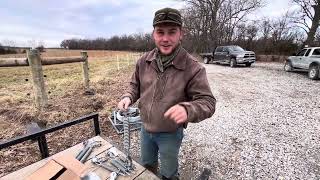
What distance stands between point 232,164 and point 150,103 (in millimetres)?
2091

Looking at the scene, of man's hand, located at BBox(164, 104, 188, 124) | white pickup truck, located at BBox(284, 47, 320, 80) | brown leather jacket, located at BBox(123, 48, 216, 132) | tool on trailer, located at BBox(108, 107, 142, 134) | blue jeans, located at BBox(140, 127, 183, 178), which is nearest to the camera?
man's hand, located at BBox(164, 104, 188, 124)

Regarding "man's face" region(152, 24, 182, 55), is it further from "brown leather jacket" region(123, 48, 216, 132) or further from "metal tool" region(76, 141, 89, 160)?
"metal tool" region(76, 141, 89, 160)

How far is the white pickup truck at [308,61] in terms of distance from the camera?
11.2 meters

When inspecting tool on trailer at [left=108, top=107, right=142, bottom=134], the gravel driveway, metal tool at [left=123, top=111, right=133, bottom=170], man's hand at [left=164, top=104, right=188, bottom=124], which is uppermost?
man's hand at [left=164, top=104, right=188, bottom=124]

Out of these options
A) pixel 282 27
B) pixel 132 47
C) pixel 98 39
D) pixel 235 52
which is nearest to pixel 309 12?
pixel 282 27

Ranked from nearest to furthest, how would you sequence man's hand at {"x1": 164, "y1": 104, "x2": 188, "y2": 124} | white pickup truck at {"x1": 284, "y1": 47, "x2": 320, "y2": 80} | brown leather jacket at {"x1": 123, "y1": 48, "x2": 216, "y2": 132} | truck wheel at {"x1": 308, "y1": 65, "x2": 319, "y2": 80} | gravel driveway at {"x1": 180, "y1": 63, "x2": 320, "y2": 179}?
man's hand at {"x1": 164, "y1": 104, "x2": 188, "y2": 124} → brown leather jacket at {"x1": 123, "y1": 48, "x2": 216, "y2": 132} → gravel driveway at {"x1": 180, "y1": 63, "x2": 320, "y2": 179} → truck wheel at {"x1": 308, "y1": 65, "x2": 319, "y2": 80} → white pickup truck at {"x1": 284, "y1": 47, "x2": 320, "y2": 80}

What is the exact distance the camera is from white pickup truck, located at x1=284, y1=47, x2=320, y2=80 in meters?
11.2

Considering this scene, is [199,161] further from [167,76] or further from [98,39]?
[98,39]

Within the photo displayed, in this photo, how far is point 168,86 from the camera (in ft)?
5.96

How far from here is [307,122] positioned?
5.14 m

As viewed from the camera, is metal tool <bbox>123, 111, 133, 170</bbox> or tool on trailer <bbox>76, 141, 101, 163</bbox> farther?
tool on trailer <bbox>76, 141, 101, 163</bbox>

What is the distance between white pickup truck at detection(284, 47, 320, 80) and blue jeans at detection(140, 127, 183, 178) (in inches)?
462

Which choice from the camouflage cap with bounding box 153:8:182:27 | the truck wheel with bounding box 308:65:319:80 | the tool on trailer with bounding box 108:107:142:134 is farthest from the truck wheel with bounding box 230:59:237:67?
the camouflage cap with bounding box 153:8:182:27

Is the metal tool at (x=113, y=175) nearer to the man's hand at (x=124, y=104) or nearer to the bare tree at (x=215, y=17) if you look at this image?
the man's hand at (x=124, y=104)
